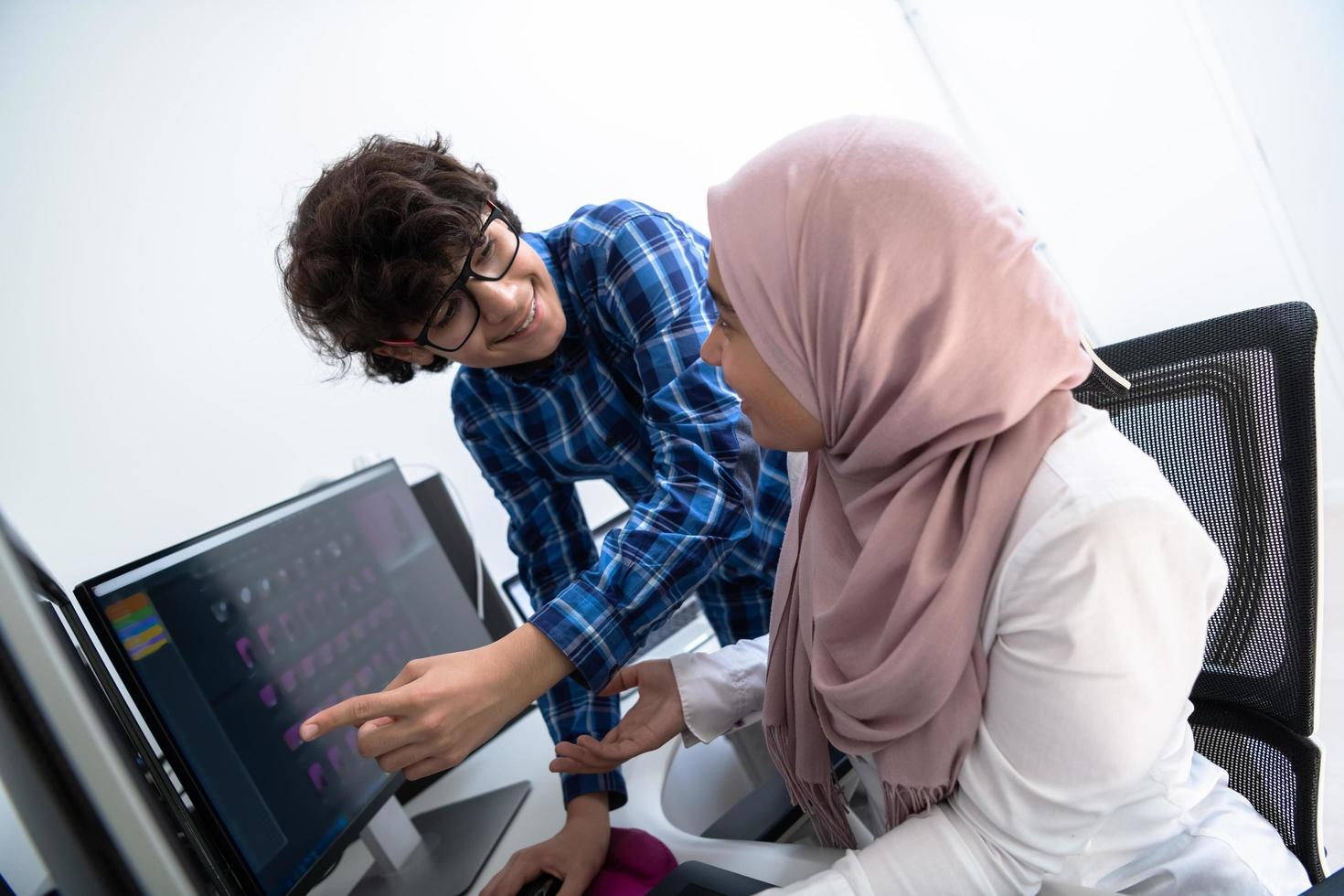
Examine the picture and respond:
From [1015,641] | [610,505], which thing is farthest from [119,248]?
[1015,641]

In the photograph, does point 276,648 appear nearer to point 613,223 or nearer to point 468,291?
point 468,291

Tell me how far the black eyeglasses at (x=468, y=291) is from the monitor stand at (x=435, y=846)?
66cm

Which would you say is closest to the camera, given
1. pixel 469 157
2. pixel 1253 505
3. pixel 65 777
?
pixel 65 777

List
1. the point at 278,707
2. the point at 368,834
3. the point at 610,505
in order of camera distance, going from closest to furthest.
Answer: the point at 278,707 < the point at 368,834 < the point at 610,505

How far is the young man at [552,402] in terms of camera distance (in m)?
0.92

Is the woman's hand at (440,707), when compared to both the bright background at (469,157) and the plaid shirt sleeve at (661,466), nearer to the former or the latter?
the plaid shirt sleeve at (661,466)

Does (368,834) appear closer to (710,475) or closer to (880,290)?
(710,475)

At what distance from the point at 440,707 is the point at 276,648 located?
0.33 metres

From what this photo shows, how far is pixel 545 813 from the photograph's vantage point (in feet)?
4.12

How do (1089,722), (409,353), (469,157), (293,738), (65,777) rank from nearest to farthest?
1. (65,777)
2. (1089,722)
3. (293,738)
4. (409,353)
5. (469,157)

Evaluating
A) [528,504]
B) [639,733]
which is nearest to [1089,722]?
[639,733]

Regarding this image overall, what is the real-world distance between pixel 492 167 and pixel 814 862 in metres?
1.84

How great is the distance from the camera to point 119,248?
1536mm

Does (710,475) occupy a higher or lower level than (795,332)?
lower
